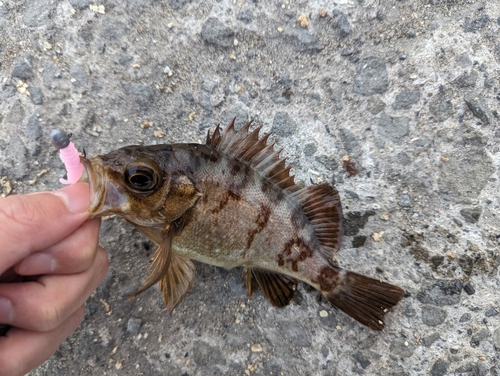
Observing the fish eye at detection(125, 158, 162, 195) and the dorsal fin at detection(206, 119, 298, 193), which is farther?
the dorsal fin at detection(206, 119, 298, 193)

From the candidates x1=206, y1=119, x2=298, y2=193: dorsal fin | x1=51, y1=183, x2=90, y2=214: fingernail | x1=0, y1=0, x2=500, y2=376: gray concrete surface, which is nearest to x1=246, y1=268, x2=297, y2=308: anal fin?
x1=0, y1=0, x2=500, y2=376: gray concrete surface

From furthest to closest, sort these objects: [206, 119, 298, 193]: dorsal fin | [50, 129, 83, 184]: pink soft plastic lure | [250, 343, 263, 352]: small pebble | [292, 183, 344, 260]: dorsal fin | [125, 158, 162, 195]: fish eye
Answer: [250, 343, 263, 352]: small pebble, [292, 183, 344, 260]: dorsal fin, [206, 119, 298, 193]: dorsal fin, [125, 158, 162, 195]: fish eye, [50, 129, 83, 184]: pink soft plastic lure

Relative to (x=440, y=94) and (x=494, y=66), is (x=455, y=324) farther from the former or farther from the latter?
(x=494, y=66)

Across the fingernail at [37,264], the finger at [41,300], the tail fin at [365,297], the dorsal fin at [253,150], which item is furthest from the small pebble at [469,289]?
the fingernail at [37,264]

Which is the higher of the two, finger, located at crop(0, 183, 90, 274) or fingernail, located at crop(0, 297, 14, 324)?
finger, located at crop(0, 183, 90, 274)

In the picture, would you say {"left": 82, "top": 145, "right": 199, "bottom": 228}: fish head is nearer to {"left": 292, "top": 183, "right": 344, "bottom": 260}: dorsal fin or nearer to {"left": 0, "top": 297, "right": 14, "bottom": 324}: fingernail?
{"left": 0, "top": 297, "right": 14, "bottom": 324}: fingernail

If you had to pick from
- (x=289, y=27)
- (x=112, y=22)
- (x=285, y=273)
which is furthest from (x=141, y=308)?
(x=289, y=27)

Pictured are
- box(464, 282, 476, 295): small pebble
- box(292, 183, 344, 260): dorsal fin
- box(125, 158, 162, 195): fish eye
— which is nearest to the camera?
box(125, 158, 162, 195): fish eye
